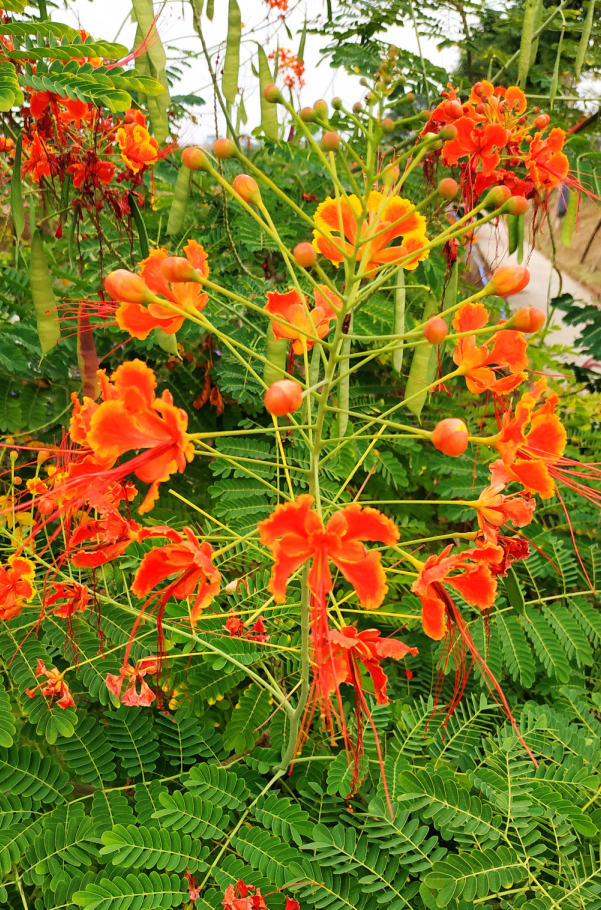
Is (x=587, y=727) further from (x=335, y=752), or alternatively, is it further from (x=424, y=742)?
(x=335, y=752)

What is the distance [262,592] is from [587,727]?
864 millimetres

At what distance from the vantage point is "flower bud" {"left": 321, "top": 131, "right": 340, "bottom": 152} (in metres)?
0.88

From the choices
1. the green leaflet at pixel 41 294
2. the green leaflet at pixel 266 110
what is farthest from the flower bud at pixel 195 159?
the green leaflet at pixel 266 110

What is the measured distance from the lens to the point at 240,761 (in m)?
1.36

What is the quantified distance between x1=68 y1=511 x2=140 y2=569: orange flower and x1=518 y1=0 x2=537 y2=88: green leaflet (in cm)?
205

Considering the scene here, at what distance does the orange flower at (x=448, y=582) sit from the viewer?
0.86 m

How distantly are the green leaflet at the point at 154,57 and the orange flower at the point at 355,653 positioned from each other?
1644 mm

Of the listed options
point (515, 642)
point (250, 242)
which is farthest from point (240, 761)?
point (250, 242)

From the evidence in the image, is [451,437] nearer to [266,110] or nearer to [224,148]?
[224,148]

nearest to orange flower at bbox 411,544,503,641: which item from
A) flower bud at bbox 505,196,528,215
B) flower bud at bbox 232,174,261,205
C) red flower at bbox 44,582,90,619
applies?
flower bud at bbox 505,196,528,215

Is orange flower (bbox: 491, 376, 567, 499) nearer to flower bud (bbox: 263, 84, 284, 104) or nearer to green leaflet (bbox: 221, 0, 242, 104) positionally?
flower bud (bbox: 263, 84, 284, 104)

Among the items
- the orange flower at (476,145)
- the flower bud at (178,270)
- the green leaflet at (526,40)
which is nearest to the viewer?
the flower bud at (178,270)

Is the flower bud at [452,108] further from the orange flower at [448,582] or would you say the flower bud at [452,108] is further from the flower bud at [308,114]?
the orange flower at [448,582]

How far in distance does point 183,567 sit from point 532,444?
62 centimetres
